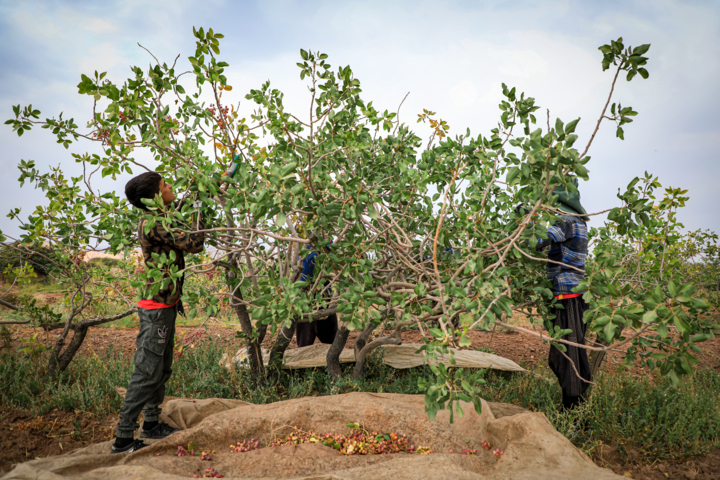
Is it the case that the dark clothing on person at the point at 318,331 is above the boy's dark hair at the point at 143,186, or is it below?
below

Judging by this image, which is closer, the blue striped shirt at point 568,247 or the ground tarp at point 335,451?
the ground tarp at point 335,451

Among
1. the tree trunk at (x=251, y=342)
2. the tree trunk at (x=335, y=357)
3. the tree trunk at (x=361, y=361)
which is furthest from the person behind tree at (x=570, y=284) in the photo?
the tree trunk at (x=251, y=342)

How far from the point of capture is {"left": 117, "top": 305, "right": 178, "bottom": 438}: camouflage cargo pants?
298 centimetres

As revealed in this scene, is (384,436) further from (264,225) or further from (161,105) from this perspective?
(161,105)

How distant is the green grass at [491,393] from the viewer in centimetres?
313

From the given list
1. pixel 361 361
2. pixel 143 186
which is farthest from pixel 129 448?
pixel 361 361

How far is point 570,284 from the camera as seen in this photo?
3.26 m

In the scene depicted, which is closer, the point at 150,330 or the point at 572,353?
the point at 150,330

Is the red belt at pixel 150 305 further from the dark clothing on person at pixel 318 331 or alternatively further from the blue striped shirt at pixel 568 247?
the blue striped shirt at pixel 568 247

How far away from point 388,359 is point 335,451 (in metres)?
2.07

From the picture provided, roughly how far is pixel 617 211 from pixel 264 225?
2576mm

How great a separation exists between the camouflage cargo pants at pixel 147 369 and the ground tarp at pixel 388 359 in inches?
49.3

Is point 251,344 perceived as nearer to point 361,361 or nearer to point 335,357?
point 335,357

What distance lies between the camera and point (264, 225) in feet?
11.5
